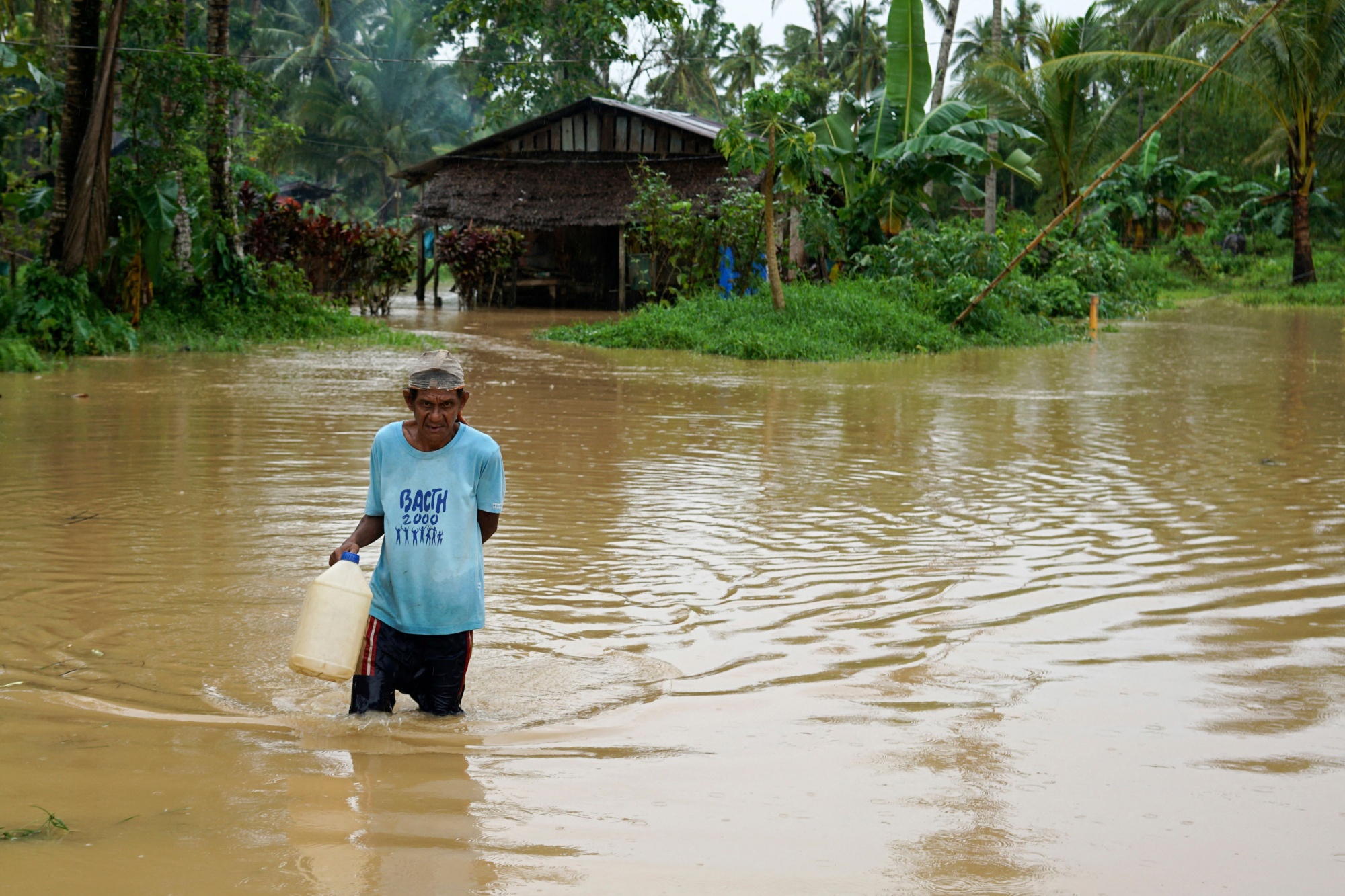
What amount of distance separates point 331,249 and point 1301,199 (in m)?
19.8

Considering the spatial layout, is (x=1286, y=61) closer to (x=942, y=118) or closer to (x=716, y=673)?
(x=942, y=118)

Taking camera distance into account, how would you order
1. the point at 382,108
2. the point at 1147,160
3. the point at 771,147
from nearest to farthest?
the point at 771,147
the point at 1147,160
the point at 382,108

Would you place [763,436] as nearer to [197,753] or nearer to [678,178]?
[197,753]

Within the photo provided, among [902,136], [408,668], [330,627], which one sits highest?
[902,136]

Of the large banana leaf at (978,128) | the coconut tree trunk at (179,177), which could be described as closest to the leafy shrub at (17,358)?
the coconut tree trunk at (179,177)

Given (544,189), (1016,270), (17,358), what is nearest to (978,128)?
(1016,270)

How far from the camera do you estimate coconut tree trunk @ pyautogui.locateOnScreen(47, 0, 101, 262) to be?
14250 millimetres

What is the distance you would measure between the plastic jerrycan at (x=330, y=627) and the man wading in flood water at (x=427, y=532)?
0.08 metres

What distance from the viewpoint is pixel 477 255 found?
27141mm

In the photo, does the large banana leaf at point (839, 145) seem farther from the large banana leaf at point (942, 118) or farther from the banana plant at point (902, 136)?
the large banana leaf at point (942, 118)

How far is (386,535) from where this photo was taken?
3680 mm

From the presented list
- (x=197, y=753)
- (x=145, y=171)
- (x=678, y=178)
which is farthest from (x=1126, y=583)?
(x=678, y=178)

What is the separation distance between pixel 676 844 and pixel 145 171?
48.4 feet

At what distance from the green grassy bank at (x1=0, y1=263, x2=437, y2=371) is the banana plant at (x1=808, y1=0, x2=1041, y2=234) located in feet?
27.1
